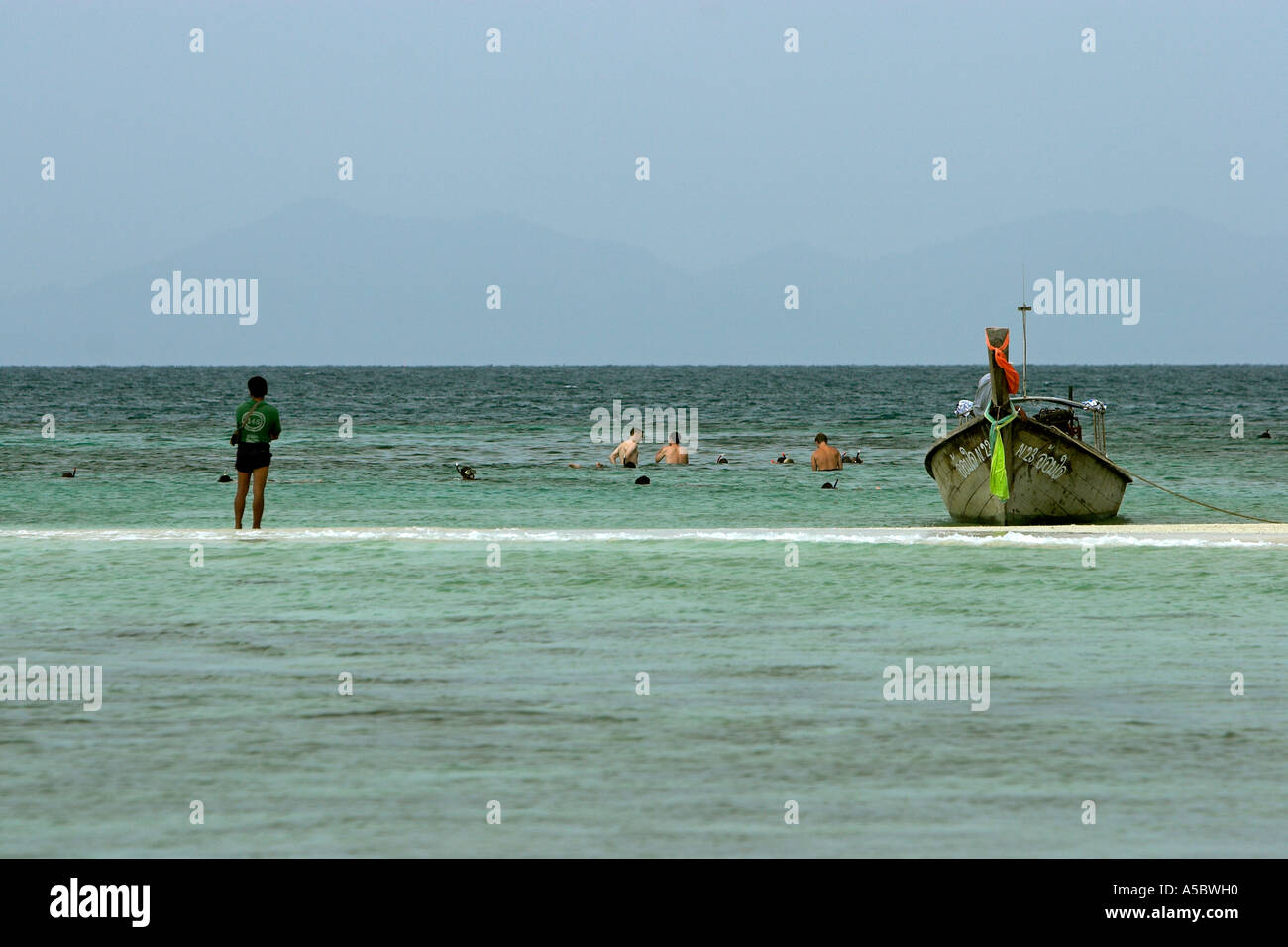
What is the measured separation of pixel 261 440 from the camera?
→ 56.0 feet

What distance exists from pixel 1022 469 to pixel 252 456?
10592 mm

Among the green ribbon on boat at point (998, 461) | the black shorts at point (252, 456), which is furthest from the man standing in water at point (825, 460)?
the black shorts at point (252, 456)

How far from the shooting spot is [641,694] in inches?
373

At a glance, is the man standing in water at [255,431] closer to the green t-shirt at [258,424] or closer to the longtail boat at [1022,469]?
the green t-shirt at [258,424]

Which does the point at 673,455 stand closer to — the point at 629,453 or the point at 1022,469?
the point at 629,453

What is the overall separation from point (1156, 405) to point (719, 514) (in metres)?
66.7

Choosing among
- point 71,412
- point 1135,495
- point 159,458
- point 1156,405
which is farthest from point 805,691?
point 1156,405

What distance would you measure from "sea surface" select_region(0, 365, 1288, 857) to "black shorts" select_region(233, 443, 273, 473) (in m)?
0.96

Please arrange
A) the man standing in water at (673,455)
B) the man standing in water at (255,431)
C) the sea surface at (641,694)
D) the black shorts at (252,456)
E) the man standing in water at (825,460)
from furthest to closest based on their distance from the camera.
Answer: the man standing in water at (673,455)
the man standing in water at (825,460)
the black shorts at (252,456)
the man standing in water at (255,431)
the sea surface at (641,694)

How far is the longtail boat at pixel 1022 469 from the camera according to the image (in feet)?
67.2

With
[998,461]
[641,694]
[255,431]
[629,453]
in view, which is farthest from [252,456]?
[629,453]

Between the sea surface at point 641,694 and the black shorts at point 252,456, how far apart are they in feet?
3.14
